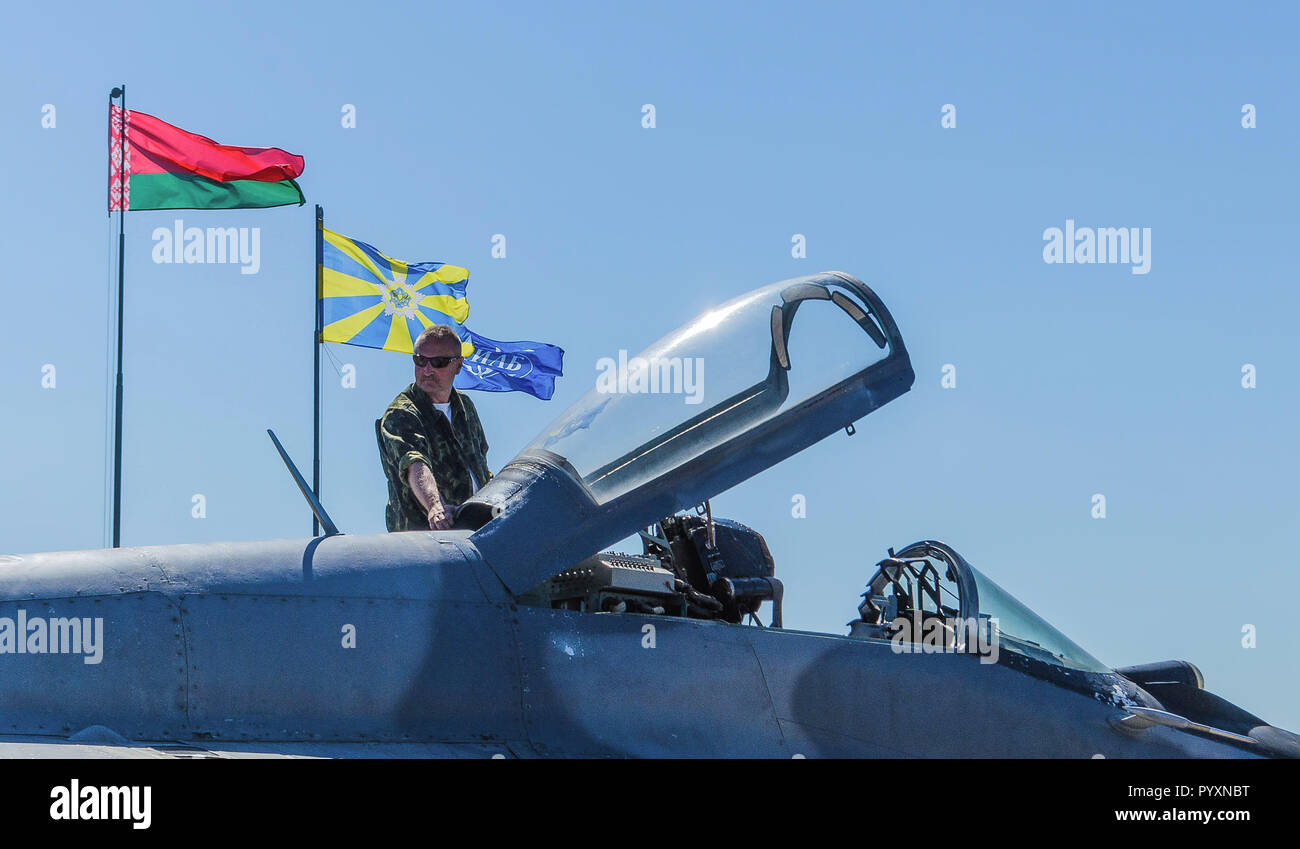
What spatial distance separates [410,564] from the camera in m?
5.97

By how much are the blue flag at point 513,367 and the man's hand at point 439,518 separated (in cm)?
1701

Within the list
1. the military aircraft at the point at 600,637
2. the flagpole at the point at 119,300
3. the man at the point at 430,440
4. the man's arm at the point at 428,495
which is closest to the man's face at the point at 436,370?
the man at the point at 430,440

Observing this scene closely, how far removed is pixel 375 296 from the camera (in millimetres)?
21812

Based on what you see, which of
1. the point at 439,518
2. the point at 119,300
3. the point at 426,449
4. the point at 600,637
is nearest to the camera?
the point at 600,637

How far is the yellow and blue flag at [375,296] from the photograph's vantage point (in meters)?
21.3

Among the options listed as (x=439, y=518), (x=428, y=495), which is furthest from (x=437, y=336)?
(x=439, y=518)

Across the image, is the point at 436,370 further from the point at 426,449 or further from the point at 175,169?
the point at 175,169

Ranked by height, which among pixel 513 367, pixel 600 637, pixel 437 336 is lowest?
pixel 600 637

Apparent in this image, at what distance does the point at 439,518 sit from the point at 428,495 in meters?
0.26

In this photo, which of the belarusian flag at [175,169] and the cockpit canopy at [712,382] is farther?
the belarusian flag at [175,169]

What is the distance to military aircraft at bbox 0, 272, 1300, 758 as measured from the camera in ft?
17.8

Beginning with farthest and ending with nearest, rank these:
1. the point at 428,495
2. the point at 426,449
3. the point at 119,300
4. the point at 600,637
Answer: the point at 119,300 → the point at 426,449 → the point at 428,495 → the point at 600,637

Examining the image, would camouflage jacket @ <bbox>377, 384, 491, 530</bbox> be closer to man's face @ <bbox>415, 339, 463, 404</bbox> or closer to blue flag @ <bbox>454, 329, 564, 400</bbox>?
man's face @ <bbox>415, 339, 463, 404</bbox>

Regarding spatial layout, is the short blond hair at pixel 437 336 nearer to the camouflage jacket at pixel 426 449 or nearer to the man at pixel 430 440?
the man at pixel 430 440
